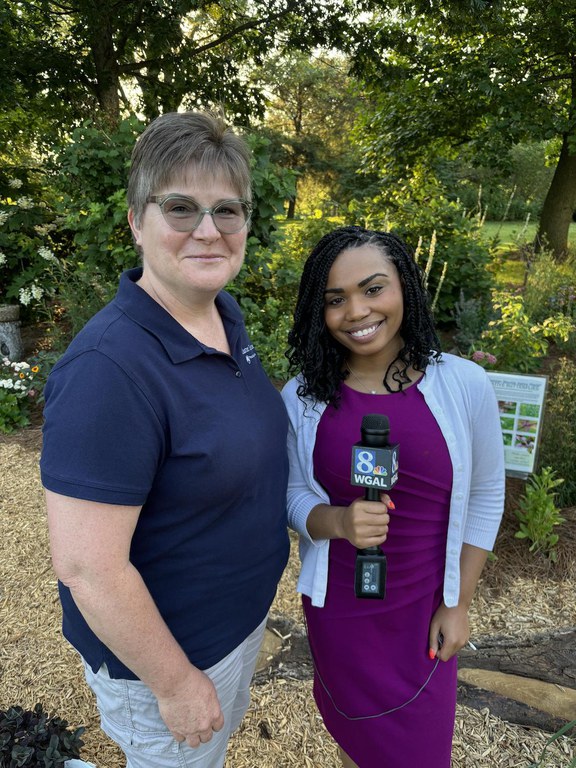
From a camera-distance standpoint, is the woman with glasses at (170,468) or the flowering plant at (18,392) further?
→ the flowering plant at (18,392)

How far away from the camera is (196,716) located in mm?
1339

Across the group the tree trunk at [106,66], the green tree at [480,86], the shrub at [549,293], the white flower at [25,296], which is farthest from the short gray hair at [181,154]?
the green tree at [480,86]

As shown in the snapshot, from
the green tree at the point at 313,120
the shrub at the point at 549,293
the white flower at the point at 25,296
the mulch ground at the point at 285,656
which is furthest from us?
the green tree at the point at 313,120

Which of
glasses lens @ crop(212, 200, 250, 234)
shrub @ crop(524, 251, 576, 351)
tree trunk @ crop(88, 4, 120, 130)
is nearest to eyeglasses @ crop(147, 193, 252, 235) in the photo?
glasses lens @ crop(212, 200, 250, 234)

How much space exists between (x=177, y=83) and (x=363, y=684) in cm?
843

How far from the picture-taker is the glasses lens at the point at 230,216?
4.49 feet

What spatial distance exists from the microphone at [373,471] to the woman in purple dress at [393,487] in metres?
0.17

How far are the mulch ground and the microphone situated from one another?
0.68m

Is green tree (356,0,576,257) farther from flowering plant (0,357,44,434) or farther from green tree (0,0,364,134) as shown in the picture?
flowering plant (0,357,44,434)

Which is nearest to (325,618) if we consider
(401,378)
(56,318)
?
(401,378)

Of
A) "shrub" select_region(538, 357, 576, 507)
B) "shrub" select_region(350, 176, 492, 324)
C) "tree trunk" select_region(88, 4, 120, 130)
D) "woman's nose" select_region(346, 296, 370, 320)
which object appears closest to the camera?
"woman's nose" select_region(346, 296, 370, 320)

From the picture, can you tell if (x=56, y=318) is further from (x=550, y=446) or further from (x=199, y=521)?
(x=199, y=521)

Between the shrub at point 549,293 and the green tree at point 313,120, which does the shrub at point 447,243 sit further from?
the green tree at point 313,120

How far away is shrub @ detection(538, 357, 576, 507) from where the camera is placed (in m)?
3.70
